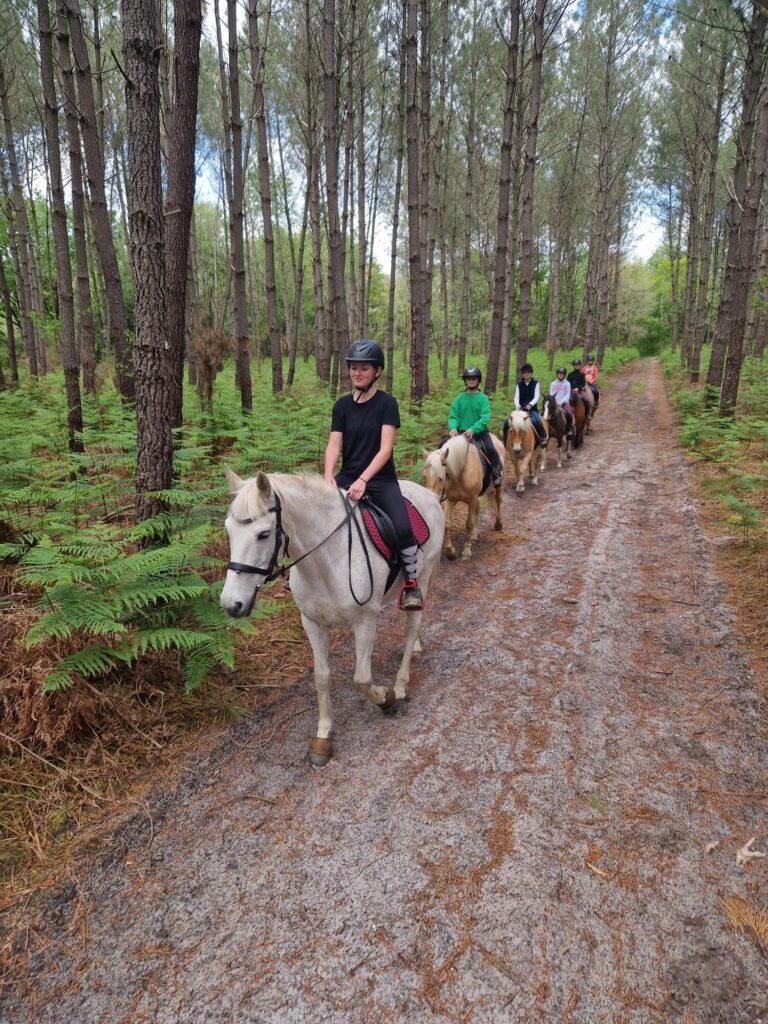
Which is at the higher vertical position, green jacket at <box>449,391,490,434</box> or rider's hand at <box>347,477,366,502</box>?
green jacket at <box>449,391,490,434</box>

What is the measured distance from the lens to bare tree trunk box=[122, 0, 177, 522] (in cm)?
405

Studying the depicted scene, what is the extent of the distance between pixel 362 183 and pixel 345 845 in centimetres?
2083

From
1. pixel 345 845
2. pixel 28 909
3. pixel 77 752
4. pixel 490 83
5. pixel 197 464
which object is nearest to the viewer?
pixel 28 909

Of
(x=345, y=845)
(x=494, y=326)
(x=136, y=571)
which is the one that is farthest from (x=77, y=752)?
(x=494, y=326)

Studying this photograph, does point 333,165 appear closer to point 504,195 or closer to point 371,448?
point 504,195

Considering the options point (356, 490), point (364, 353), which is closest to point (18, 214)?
point (364, 353)

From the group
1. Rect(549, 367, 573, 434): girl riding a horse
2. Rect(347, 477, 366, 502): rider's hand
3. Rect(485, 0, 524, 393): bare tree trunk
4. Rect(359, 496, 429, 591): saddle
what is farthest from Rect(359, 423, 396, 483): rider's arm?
Rect(485, 0, 524, 393): bare tree trunk

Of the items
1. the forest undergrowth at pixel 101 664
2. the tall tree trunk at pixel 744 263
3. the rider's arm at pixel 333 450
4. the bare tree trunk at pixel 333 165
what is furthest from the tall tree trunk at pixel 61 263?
the tall tree trunk at pixel 744 263

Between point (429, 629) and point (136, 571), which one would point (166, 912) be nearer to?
point (136, 571)

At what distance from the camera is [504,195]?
46.8 feet

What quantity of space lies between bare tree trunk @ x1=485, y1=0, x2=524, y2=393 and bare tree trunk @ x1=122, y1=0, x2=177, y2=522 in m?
12.3

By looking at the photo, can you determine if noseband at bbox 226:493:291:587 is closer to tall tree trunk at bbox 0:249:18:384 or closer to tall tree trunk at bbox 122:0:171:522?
tall tree trunk at bbox 122:0:171:522

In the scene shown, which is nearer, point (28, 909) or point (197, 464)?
point (28, 909)

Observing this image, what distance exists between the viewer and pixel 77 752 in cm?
325
